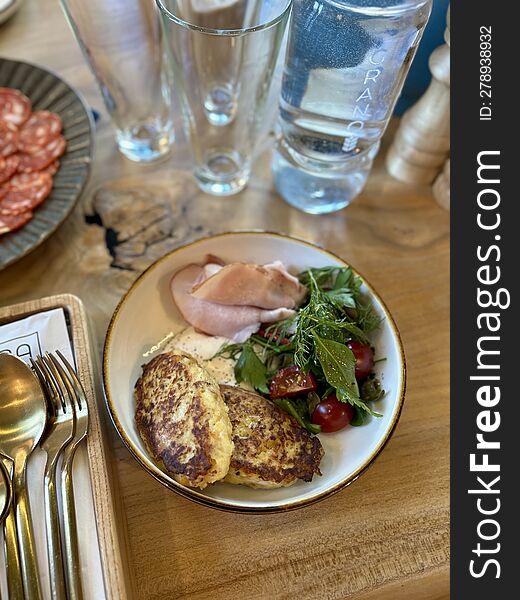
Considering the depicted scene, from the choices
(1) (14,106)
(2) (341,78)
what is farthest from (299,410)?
(1) (14,106)

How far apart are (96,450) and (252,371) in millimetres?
241

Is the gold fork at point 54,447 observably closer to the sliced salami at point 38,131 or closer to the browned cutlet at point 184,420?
the browned cutlet at point 184,420

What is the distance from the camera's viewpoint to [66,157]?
1.08 metres

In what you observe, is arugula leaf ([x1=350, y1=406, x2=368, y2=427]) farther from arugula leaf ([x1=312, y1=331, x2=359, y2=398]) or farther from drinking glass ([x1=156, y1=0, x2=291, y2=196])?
drinking glass ([x1=156, y1=0, x2=291, y2=196])

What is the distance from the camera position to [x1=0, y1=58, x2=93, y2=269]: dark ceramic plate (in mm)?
958

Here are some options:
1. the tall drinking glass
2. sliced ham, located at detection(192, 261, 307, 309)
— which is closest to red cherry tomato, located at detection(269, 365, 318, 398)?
sliced ham, located at detection(192, 261, 307, 309)

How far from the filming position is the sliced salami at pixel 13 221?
962 mm

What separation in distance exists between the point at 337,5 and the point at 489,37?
400 millimetres

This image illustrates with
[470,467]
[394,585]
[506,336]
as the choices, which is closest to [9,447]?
[394,585]

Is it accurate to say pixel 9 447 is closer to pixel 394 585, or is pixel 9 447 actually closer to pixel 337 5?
pixel 394 585

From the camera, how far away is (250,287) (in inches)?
34.5

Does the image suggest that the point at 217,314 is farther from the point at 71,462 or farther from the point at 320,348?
the point at 71,462

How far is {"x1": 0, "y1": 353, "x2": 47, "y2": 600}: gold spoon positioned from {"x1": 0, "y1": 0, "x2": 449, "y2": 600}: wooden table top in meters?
0.12

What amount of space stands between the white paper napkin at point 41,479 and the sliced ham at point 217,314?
186 millimetres
